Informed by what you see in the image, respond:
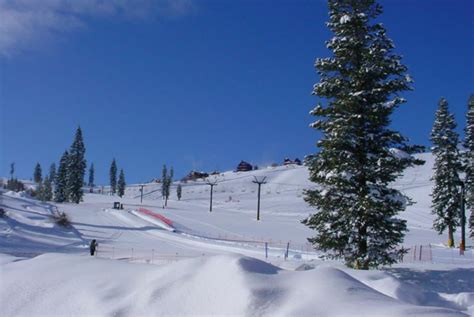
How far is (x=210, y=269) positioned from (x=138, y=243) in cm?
3675

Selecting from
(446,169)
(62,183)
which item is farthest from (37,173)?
(446,169)

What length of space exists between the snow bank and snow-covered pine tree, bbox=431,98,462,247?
136ft

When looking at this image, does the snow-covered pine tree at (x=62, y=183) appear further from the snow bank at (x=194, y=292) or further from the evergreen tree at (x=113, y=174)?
the snow bank at (x=194, y=292)

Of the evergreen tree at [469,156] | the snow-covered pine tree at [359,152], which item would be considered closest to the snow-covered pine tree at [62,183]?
the evergreen tree at [469,156]

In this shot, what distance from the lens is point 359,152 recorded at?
19.2 metres

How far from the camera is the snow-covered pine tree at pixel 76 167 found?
294 feet

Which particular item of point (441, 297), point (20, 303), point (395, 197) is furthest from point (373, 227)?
point (20, 303)

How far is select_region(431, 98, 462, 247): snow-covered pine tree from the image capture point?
140ft

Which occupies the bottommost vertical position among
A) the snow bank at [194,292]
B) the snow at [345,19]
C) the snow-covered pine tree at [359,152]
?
the snow bank at [194,292]

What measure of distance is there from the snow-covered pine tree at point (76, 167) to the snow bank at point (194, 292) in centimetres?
8794

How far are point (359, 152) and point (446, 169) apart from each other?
91.4 feet

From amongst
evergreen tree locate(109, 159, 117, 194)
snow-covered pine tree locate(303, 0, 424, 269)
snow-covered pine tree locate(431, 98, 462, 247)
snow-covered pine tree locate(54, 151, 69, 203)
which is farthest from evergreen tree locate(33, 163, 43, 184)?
snow-covered pine tree locate(303, 0, 424, 269)

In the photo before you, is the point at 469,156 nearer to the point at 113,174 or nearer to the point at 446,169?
Answer: the point at 446,169

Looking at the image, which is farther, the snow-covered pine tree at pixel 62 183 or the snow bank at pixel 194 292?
the snow-covered pine tree at pixel 62 183
